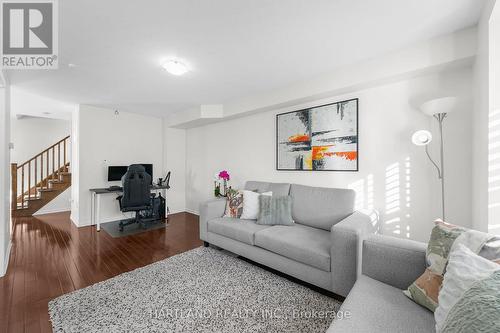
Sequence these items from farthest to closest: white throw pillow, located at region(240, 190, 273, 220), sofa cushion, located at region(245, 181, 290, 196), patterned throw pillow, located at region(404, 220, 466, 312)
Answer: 1. sofa cushion, located at region(245, 181, 290, 196)
2. white throw pillow, located at region(240, 190, 273, 220)
3. patterned throw pillow, located at region(404, 220, 466, 312)

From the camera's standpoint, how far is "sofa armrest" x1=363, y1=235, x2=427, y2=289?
4.21ft

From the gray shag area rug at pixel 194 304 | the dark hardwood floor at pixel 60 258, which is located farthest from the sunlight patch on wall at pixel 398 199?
the dark hardwood floor at pixel 60 258

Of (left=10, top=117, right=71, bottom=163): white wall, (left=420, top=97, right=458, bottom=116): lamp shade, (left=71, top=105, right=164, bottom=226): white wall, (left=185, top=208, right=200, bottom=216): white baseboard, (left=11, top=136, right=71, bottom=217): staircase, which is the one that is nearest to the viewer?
(left=420, top=97, right=458, bottom=116): lamp shade

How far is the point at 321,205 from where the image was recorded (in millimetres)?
2557

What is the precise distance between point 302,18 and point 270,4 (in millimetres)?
307

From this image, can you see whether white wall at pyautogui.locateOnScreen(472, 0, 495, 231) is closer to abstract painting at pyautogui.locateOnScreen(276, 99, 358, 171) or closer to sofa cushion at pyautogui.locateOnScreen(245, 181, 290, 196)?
abstract painting at pyautogui.locateOnScreen(276, 99, 358, 171)

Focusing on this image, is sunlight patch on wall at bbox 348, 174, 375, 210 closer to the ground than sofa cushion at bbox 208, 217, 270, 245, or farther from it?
farther from it

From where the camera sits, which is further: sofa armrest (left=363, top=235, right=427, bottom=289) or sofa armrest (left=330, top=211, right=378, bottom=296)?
sofa armrest (left=330, top=211, right=378, bottom=296)

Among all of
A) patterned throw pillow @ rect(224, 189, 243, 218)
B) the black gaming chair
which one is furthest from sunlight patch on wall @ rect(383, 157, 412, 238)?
the black gaming chair

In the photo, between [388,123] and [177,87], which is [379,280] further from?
[177,87]

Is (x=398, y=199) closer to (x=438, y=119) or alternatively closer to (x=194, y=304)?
(x=438, y=119)

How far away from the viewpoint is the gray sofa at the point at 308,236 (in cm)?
174

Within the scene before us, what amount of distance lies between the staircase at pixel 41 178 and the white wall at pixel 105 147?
1.34 meters

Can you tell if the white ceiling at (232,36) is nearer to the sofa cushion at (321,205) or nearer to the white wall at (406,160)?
the white wall at (406,160)
